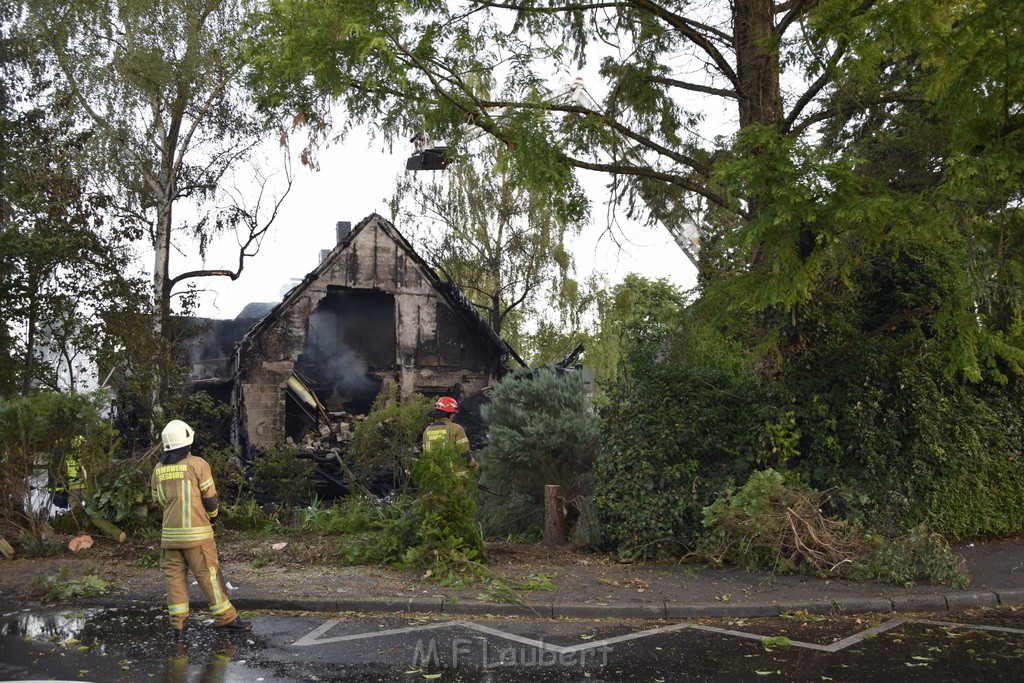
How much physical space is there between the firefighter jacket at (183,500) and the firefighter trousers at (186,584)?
9 cm

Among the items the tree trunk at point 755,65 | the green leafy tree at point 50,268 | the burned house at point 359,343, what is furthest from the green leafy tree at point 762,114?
the burned house at point 359,343

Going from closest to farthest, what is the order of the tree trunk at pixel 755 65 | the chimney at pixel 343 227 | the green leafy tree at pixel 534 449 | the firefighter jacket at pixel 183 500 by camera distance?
Answer: the firefighter jacket at pixel 183 500, the tree trunk at pixel 755 65, the green leafy tree at pixel 534 449, the chimney at pixel 343 227

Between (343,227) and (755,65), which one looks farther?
(343,227)

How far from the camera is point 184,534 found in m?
7.40

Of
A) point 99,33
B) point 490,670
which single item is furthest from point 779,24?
point 99,33

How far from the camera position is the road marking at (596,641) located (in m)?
7.00

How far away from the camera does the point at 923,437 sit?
432 inches

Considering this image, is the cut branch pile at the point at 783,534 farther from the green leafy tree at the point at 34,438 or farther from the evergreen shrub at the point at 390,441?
the green leafy tree at the point at 34,438

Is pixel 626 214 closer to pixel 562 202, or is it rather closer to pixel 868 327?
pixel 562 202

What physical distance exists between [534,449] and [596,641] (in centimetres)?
516

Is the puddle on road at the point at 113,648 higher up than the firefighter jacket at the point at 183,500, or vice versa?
the firefighter jacket at the point at 183,500

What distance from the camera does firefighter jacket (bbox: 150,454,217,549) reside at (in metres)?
7.41

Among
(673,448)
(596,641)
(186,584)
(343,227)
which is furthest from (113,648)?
(343,227)

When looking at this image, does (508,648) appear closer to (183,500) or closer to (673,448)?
(183,500)
